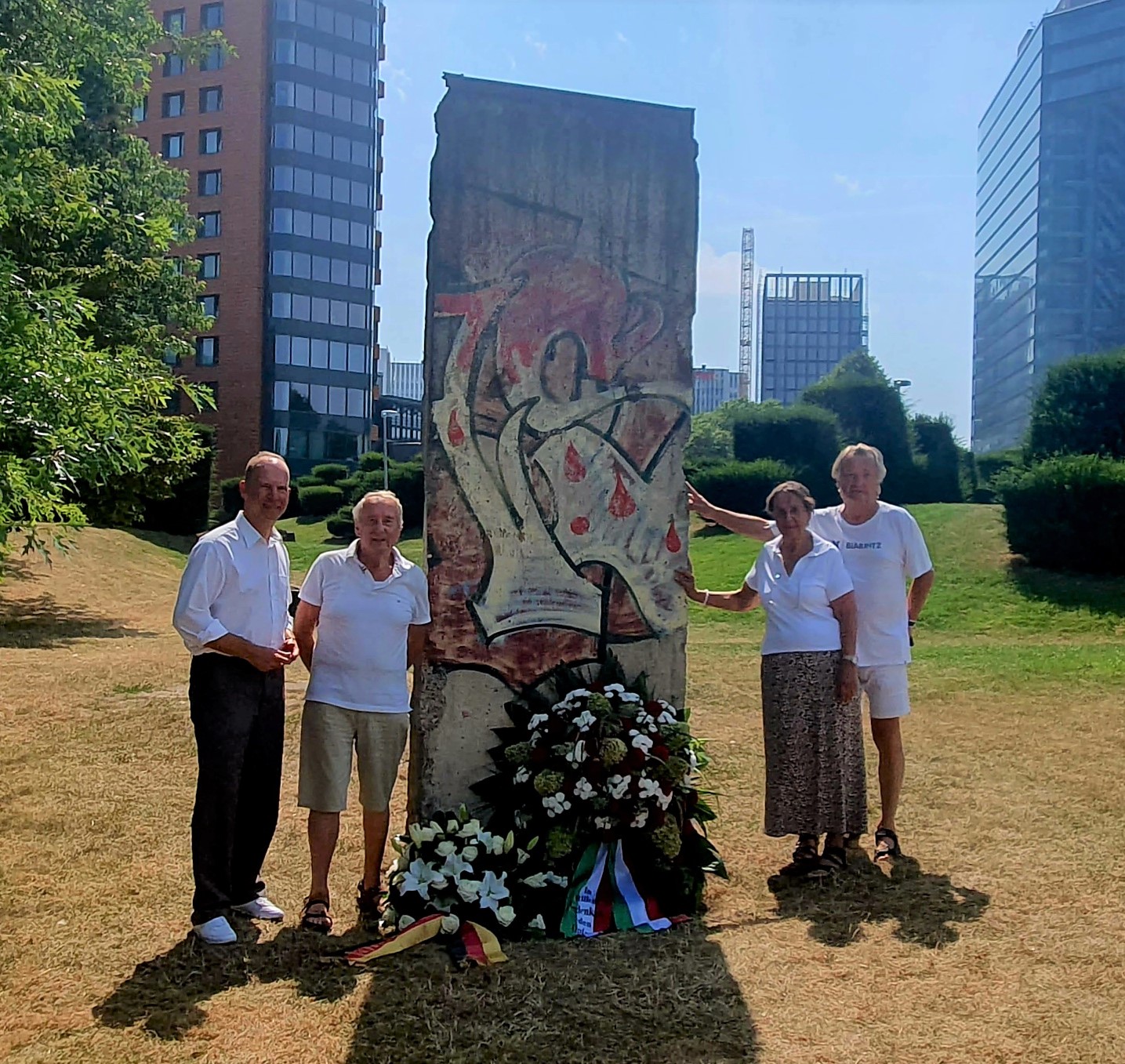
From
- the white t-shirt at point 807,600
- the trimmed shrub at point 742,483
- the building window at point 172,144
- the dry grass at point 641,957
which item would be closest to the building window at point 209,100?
the building window at point 172,144

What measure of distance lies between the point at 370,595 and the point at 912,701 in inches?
275

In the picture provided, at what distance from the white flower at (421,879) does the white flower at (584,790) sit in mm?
609

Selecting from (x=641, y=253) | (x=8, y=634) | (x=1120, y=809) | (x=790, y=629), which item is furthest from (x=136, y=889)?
(x=8, y=634)

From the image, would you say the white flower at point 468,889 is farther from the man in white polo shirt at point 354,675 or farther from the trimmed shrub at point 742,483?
the trimmed shrub at point 742,483

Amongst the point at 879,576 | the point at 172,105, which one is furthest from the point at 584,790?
the point at 172,105

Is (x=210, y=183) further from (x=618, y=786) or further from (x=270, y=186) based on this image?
(x=618, y=786)

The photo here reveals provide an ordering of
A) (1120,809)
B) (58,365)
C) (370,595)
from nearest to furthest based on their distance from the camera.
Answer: (370,595) < (58,365) < (1120,809)

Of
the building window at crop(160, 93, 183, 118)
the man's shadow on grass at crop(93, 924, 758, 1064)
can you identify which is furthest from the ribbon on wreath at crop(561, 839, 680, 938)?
the building window at crop(160, 93, 183, 118)

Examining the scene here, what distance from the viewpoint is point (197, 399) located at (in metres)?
9.09

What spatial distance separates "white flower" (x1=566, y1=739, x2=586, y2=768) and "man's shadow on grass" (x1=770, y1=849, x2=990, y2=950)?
110 centimetres

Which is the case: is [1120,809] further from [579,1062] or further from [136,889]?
[136,889]

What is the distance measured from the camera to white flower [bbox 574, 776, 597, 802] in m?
4.28

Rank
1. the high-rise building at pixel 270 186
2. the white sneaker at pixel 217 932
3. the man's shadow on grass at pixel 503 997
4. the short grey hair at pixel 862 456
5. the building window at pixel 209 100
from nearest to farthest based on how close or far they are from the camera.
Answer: the man's shadow on grass at pixel 503 997
the white sneaker at pixel 217 932
the short grey hair at pixel 862 456
the high-rise building at pixel 270 186
the building window at pixel 209 100

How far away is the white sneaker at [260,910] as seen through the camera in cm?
435
